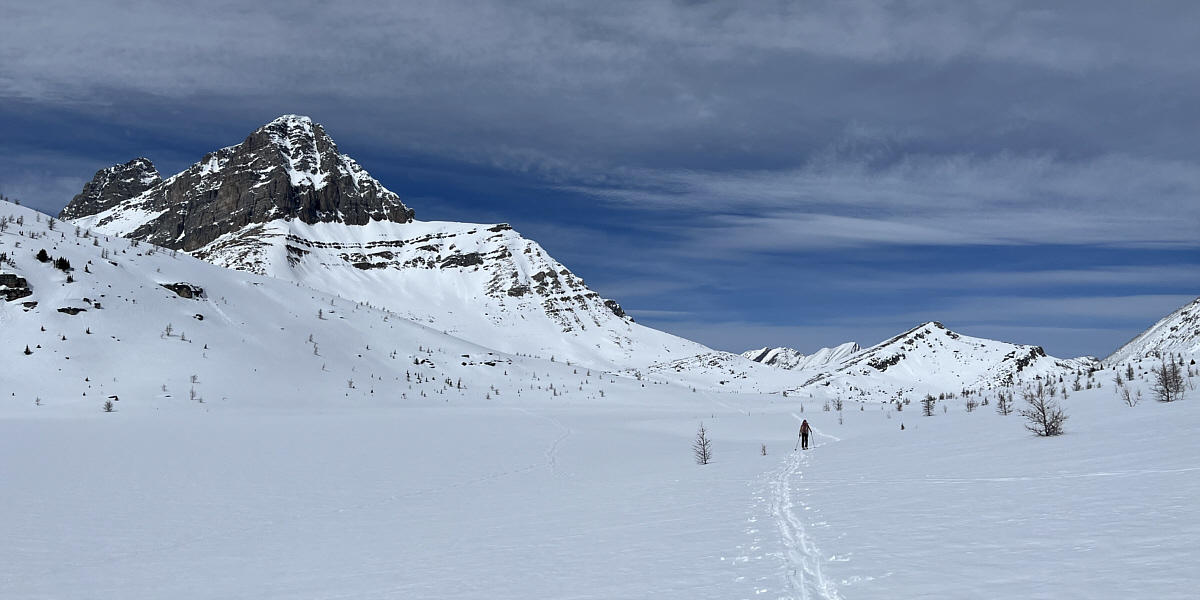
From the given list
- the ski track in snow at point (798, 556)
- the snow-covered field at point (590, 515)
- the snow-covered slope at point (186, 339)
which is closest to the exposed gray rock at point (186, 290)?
the snow-covered slope at point (186, 339)

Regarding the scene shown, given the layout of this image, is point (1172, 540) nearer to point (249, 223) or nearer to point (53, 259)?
point (53, 259)

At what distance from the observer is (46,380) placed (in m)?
22.0

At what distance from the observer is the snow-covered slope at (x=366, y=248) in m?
98.9

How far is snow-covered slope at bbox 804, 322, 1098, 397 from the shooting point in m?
63.9

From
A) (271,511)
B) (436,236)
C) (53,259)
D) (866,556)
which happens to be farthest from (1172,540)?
(436,236)

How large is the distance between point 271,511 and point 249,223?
14545cm

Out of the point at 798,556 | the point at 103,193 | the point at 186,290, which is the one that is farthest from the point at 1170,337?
the point at 103,193

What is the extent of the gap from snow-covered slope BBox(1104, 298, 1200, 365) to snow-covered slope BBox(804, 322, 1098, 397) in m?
4.86

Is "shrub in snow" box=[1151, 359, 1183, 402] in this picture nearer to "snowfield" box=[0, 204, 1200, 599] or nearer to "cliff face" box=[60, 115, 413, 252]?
"snowfield" box=[0, 204, 1200, 599]

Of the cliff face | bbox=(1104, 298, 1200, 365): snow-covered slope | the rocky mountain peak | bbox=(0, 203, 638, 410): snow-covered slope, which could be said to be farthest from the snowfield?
the rocky mountain peak

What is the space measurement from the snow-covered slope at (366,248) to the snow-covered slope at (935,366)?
28059 mm

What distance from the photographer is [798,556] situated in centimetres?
650

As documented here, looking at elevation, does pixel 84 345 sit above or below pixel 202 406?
above

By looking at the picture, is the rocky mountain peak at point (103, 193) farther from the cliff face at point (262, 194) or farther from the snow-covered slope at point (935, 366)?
the snow-covered slope at point (935, 366)
